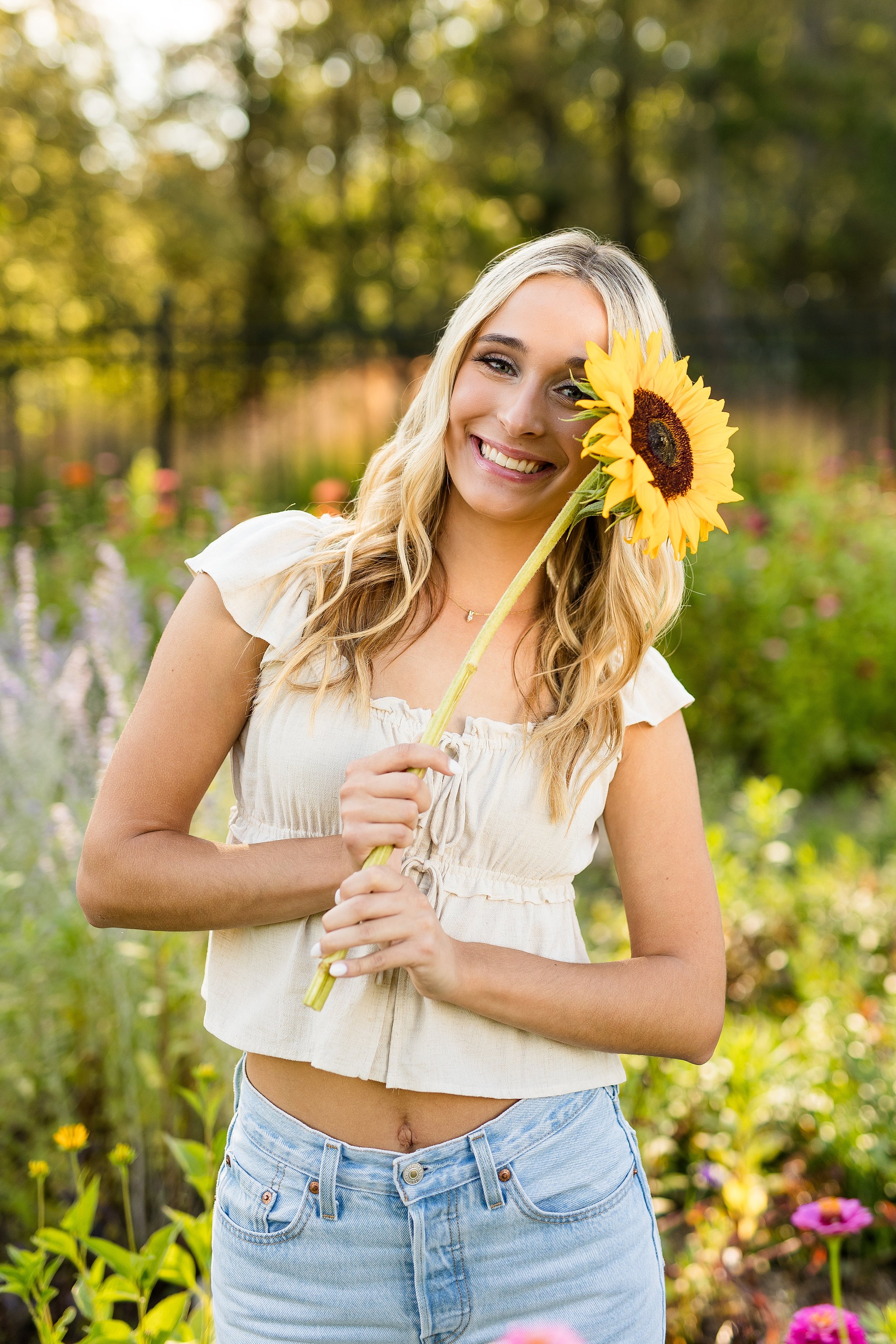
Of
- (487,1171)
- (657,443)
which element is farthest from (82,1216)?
(657,443)

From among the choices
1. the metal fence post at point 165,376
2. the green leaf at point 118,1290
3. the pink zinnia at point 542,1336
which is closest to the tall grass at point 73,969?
the green leaf at point 118,1290

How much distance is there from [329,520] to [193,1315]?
1258 millimetres

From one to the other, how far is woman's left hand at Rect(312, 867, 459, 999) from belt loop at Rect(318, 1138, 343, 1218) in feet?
0.92

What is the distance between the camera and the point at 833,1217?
1.84 metres

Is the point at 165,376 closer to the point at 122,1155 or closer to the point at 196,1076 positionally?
the point at 196,1076

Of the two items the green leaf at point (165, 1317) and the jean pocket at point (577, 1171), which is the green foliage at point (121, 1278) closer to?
the green leaf at point (165, 1317)

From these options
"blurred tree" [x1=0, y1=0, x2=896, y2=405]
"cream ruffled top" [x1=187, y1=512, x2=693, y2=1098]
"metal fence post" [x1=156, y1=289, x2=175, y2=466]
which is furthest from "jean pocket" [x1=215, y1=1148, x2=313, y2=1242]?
"blurred tree" [x1=0, y1=0, x2=896, y2=405]

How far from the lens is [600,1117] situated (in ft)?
5.16

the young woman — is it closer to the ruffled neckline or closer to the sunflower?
the ruffled neckline

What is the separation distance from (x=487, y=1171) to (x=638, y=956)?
0.35 metres

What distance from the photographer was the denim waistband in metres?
1.41

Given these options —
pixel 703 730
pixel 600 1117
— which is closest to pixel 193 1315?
pixel 600 1117

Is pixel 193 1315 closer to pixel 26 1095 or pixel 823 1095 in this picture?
pixel 26 1095

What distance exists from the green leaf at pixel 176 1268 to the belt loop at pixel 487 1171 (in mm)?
552
